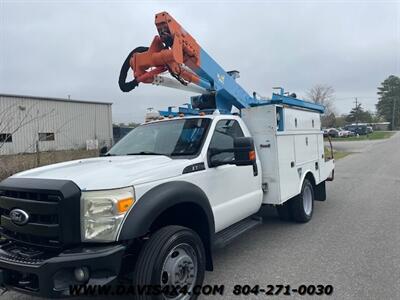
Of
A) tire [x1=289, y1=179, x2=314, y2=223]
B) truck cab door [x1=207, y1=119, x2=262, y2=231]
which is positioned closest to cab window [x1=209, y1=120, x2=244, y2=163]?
truck cab door [x1=207, y1=119, x2=262, y2=231]

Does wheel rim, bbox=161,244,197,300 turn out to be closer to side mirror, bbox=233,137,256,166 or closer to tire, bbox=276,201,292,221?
side mirror, bbox=233,137,256,166

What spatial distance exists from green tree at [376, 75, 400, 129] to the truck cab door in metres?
109

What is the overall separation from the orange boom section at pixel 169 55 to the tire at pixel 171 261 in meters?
2.57

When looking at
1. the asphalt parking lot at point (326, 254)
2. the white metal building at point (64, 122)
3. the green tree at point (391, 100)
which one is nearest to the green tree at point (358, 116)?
the green tree at point (391, 100)

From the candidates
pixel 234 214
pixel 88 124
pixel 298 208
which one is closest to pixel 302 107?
pixel 298 208

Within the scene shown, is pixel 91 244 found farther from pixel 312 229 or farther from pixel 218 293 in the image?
pixel 312 229

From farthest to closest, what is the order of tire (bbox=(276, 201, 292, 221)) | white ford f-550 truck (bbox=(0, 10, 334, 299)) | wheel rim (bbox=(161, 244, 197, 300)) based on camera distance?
tire (bbox=(276, 201, 292, 221)) → wheel rim (bbox=(161, 244, 197, 300)) → white ford f-550 truck (bbox=(0, 10, 334, 299))

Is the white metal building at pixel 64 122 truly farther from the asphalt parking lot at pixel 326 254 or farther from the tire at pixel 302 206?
the asphalt parking lot at pixel 326 254

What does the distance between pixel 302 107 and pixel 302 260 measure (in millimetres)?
3195

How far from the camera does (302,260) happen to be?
4652 mm

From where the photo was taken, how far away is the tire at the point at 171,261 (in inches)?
119

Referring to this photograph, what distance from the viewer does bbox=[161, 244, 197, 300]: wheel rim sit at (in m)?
3.24

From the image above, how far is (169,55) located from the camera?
16.0ft

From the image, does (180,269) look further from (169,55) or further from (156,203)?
(169,55)
